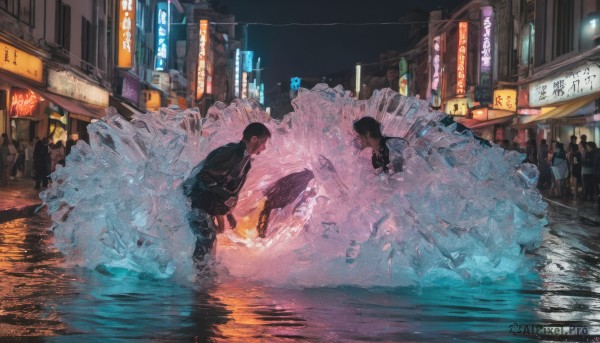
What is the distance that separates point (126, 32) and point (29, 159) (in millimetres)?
8898

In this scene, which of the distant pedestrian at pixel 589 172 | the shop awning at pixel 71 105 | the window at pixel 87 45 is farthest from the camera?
the window at pixel 87 45

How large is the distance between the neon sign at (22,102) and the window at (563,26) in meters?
18.8

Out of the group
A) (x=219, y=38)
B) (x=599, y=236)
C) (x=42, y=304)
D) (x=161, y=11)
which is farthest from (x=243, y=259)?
(x=219, y=38)

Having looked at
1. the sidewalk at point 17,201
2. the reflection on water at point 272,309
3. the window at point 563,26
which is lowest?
the reflection on water at point 272,309

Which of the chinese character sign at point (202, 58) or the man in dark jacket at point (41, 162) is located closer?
the man in dark jacket at point (41, 162)

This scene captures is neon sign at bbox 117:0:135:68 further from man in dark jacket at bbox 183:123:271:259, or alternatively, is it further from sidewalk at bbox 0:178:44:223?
man in dark jacket at bbox 183:123:271:259

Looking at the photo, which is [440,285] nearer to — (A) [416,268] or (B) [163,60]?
(A) [416,268]

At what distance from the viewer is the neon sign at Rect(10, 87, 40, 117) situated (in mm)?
25578

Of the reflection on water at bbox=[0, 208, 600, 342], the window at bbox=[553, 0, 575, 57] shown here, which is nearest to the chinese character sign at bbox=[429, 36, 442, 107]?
the window at bbox=[553, 0, 575, 57]

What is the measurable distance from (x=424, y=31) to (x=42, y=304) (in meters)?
60.5

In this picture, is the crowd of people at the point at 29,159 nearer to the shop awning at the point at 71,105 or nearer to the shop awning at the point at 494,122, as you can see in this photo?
the shop awning at the point at 71,105

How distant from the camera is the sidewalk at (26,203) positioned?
1595 centimetres

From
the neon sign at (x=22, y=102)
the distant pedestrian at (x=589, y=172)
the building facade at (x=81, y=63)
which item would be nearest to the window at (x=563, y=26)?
the distant pedestrian at (x=589, y=172)

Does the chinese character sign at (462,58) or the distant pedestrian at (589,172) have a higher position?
the chinese character sign at (462,58)
